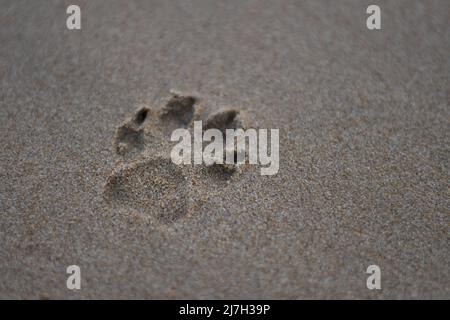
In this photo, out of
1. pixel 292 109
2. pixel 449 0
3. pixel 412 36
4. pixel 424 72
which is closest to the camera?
pixel 292 109

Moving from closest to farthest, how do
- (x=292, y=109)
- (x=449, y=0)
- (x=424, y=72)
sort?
(x=292, y=109), (x=424, y=72), (x=449, y=0)

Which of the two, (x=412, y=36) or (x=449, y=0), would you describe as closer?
(x=412, y=36)

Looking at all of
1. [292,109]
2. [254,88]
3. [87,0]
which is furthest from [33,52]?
[292,109]

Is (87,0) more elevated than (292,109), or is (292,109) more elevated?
(87,0)

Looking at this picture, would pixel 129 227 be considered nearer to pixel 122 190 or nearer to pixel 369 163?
pixel 122 190
